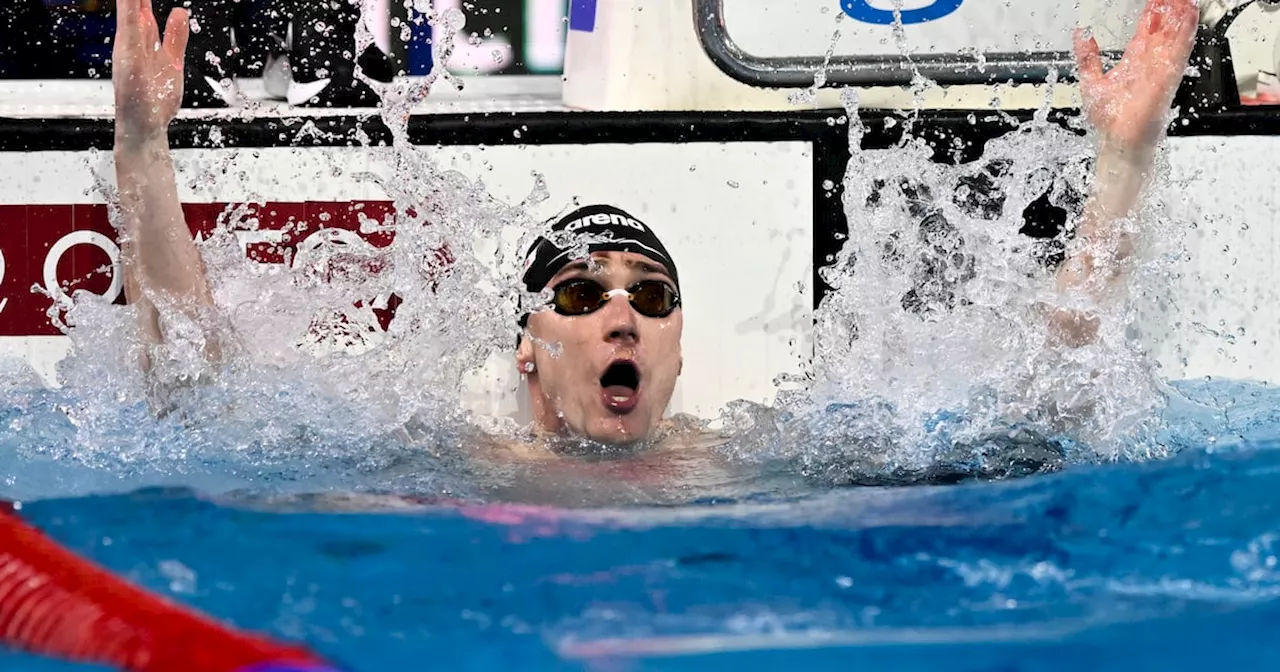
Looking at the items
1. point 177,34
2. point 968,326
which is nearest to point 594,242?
point 968,326

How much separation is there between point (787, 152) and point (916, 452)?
2.81 ft

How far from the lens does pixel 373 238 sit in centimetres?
295

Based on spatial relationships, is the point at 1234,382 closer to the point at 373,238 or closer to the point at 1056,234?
the point at 1056,234

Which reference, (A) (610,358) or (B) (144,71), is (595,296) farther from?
(B) (144,71)

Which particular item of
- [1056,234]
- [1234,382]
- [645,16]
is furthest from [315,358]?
[1234,382]

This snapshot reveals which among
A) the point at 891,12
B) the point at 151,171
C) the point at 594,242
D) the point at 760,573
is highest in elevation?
the point at 891,12

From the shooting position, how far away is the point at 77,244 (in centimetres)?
294

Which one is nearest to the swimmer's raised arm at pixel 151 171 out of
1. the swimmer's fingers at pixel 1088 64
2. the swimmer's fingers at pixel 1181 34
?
the swimmer's fingers at pixel 1088 64

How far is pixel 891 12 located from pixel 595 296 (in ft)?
3.12

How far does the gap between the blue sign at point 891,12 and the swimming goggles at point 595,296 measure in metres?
0.79

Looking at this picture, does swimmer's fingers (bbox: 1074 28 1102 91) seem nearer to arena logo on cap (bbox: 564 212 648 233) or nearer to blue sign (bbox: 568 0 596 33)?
arena logo on cap (bbox: 564 212 648 233)

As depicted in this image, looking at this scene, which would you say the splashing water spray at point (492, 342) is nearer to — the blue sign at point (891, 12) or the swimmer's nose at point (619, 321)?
the blue sign at point (891, 12)

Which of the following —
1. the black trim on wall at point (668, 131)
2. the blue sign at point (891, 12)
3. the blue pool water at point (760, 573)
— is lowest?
the blue pool water at point (760, 573)

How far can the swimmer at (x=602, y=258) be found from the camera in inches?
93.0
